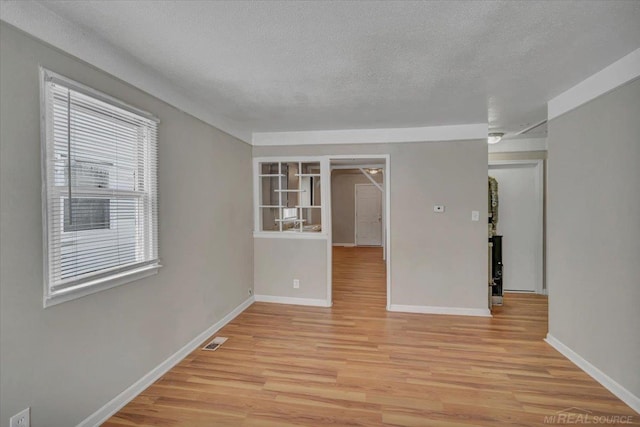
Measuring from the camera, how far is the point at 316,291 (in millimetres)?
4316

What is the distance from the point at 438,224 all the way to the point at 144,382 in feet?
11.3

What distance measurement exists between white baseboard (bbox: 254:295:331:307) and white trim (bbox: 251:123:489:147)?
85.1 inches

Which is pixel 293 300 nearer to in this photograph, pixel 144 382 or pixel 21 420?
pixel 144 382

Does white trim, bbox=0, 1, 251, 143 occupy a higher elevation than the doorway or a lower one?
higher

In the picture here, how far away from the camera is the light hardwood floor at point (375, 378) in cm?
206

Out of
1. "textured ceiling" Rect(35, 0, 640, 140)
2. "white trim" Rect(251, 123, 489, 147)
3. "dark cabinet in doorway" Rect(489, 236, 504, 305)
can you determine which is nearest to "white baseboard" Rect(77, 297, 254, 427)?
"textured ceiling" Rect(35, 0, 640, 140)

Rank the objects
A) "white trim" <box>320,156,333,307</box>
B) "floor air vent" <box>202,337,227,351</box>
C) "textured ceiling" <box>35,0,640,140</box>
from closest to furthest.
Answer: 1. "textured ceiling" <box>35,0,640,140</box>
2. "floor air vent" <box>202,337,227,351</box>
3. "white trim" <box>320,156,333,307</box>

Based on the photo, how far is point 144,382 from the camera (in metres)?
2.35

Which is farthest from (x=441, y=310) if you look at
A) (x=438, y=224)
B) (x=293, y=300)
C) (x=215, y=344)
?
(x=215, y=344)

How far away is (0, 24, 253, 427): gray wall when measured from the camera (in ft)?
4.90

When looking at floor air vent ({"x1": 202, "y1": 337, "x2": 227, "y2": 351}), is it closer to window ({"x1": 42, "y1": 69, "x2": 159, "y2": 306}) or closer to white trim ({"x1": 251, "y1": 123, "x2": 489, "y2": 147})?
window ({"x1": 42, "y1": 69, "x2": 159, "y2": 306})

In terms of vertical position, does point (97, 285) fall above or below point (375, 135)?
below

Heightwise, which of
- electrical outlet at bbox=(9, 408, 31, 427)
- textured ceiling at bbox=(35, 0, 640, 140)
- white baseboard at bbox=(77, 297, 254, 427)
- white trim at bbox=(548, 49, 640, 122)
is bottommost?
white baseboard at bbox=(77, 297, 254, 427)

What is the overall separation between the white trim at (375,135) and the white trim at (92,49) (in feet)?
4.68
